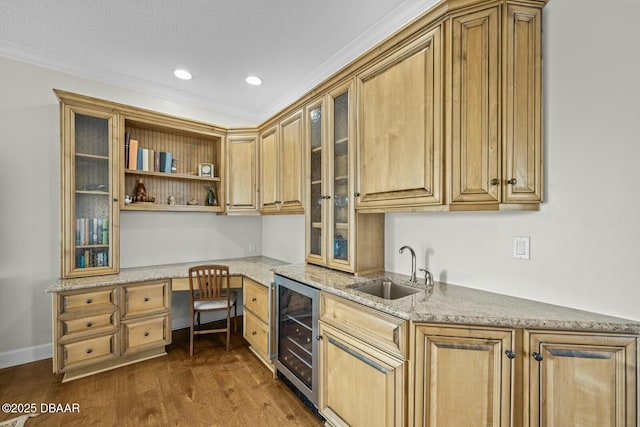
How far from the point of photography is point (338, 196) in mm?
2365

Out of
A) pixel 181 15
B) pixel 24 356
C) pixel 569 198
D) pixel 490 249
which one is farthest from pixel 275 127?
pixel 24 356

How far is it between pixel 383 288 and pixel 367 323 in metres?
0.52

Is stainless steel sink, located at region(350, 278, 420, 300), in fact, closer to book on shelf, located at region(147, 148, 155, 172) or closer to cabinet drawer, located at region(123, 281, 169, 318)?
cabinet drawer, located at region(123, 281, 169, 318)

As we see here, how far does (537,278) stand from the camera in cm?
159

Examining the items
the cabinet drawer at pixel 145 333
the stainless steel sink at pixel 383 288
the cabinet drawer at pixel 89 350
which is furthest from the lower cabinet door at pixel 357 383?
the cabinet drawer at pixel 89 350

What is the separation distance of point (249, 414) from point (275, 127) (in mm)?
2675

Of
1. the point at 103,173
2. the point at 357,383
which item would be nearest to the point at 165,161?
the point at 103,173

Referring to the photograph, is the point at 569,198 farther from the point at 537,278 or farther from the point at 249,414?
the point at 249,414

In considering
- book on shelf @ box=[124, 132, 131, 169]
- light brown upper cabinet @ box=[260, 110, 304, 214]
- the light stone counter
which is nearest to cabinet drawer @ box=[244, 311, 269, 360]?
the light stone counter

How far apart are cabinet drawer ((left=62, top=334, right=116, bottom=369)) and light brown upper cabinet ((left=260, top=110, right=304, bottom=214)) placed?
1959mm

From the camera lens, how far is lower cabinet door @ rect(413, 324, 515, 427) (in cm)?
129

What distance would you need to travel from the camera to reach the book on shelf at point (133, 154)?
9.73 feet

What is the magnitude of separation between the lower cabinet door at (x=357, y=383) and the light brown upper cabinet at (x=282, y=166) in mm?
1394

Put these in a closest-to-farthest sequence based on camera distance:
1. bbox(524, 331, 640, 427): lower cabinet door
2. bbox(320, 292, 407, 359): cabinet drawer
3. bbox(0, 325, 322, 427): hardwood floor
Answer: bbox(524, 331, 640, 427): lower cabinet door → bbox(320, 292, 407, 359): cabinet drawer → bbox(0, 325, 322, 427): hardwood floor
